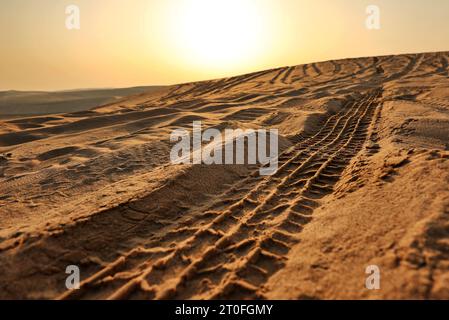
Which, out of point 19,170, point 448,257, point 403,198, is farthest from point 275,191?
point 19,170

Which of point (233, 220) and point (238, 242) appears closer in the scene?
point (238, 242)

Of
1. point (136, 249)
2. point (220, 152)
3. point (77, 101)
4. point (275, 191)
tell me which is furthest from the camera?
point (77, 101)

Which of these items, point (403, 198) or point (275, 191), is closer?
point (403, 198)

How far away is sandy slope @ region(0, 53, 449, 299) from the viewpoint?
2150 millimetres

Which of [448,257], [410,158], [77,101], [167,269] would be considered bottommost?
[167,269]

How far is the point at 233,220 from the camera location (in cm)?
304

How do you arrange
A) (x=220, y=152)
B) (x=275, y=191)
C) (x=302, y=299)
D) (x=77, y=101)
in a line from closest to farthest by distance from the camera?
(x=302, y=299)
(x=275, y=191)
(x=220, y=152)
(x=77, y=101)

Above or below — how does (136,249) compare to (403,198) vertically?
below

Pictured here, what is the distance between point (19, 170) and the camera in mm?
4914

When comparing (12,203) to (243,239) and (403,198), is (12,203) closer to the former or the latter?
(243,239)

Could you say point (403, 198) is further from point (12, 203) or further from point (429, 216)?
point (12, 203)

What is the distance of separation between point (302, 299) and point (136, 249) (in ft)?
4.45

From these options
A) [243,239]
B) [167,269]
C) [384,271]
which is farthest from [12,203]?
[384,271]

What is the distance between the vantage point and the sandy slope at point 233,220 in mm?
2150
